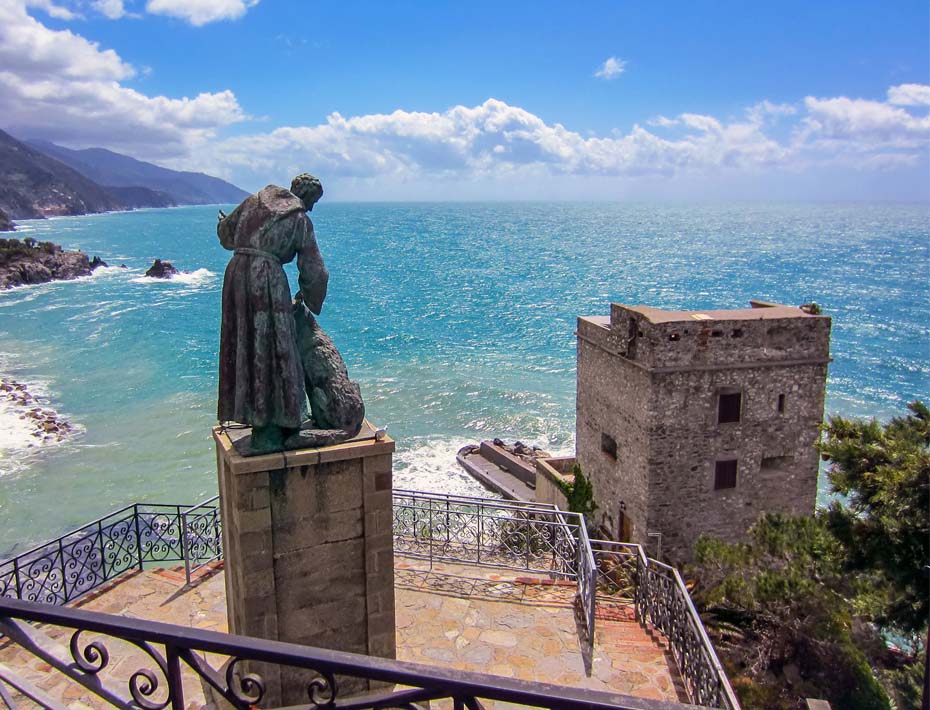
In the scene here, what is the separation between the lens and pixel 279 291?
20.3ft

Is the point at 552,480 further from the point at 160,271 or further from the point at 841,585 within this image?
the point at 160,271

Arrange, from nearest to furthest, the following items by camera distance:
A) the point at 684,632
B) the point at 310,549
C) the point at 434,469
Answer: the point at 310,549 < the point at 684,632 < the point at 434,469

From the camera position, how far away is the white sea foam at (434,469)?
29.9 metres

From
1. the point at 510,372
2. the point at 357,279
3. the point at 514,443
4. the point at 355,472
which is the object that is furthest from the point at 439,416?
the point at 357,279

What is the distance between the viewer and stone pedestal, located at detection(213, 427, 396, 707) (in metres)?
6.14

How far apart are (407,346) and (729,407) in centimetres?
3726

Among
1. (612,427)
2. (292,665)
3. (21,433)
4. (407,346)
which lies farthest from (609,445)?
(407,346)

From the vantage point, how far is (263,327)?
6.16m

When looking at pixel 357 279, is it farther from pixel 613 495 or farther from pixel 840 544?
pixel 840 544

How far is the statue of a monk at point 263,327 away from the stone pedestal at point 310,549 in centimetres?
31

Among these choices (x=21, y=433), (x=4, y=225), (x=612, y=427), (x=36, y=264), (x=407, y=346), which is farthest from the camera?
(x=4, y=225)

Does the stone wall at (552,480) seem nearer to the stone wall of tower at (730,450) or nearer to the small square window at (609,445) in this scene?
the small square window at (609,445)

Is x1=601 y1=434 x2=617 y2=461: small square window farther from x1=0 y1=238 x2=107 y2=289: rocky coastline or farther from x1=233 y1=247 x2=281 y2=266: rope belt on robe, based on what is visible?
x1=0 y1=238 x2=107 y2=289: rocky coastline

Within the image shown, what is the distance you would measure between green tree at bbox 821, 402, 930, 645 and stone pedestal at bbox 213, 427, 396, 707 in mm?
8475
